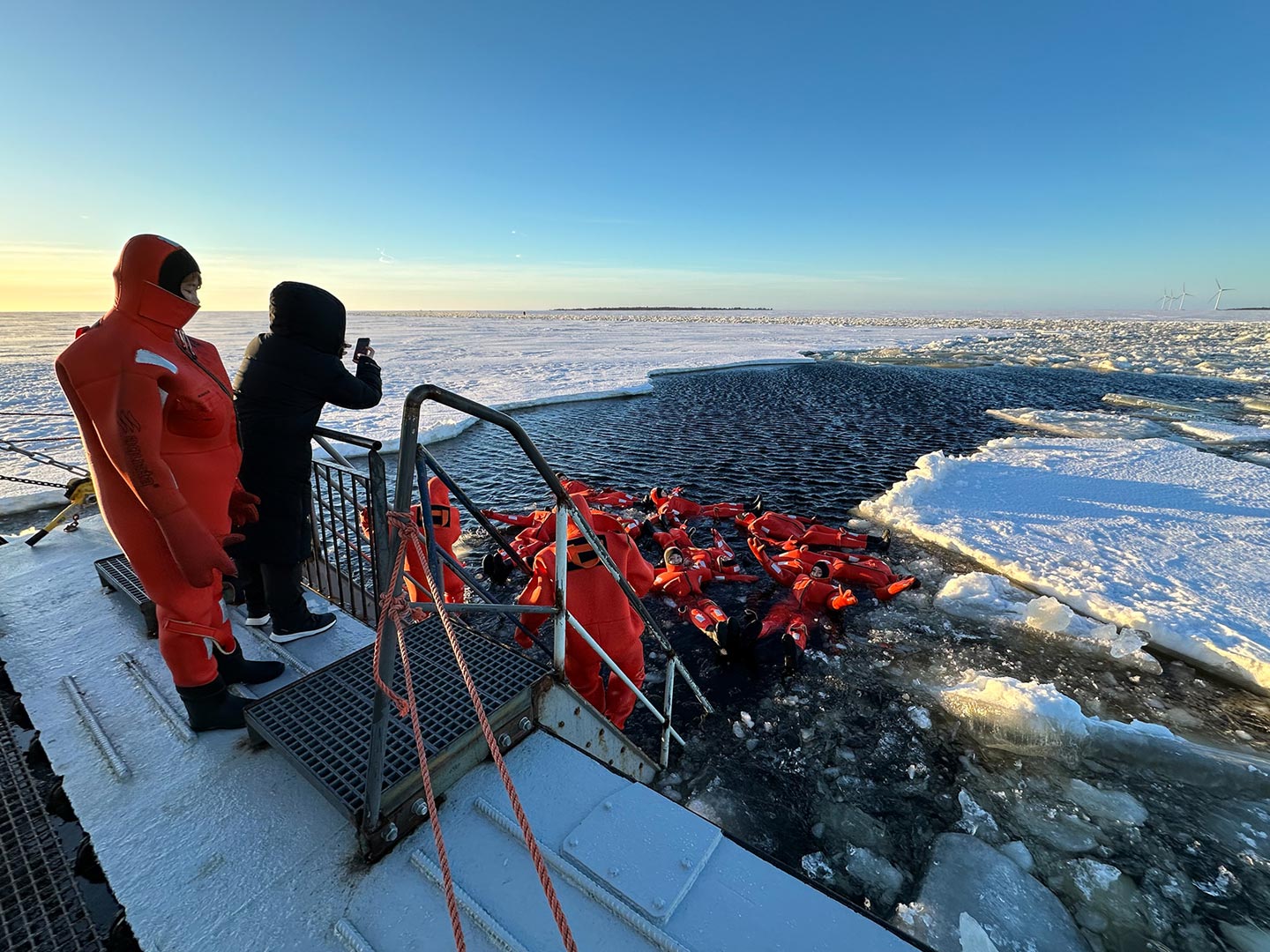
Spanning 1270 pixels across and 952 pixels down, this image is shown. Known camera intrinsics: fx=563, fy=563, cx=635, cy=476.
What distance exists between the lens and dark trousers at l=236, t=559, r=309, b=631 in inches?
128

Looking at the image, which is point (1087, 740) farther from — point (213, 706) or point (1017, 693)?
point (213, 706)

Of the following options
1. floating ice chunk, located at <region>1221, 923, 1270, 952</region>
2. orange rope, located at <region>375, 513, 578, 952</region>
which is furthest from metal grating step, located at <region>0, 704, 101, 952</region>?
floating ice chunk, located at <region>1221, 923, 1270, 952</region>

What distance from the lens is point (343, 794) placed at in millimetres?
2141

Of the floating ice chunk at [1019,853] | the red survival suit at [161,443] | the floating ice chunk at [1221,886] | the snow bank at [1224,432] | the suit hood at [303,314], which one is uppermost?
the suit hood at [303,314]

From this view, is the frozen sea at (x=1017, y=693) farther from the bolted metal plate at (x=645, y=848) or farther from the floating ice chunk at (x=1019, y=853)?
the bolted metal plate at (x=645, y=848)

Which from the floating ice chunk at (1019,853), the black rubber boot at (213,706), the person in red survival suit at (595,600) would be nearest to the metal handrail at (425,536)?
the person in red survival suit at (595,600)

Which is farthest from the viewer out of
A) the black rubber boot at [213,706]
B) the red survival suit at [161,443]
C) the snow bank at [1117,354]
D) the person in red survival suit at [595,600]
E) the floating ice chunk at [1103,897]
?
the snow bank at [1117,354]

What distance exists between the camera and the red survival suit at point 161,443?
204 centimetres

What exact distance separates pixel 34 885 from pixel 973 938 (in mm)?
4019

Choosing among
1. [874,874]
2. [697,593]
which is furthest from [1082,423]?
[874,874]

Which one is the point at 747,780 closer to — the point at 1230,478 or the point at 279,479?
the point at 279,479

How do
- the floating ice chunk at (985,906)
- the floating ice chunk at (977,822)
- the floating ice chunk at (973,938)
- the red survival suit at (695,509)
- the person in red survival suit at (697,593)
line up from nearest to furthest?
the floating ice chunk at (973,938)
the floating ice chunk at (985,906)
the floating ice chunk at (977,822)
the person in red survival suit at (697,593)
the red survival suit at (695,509)

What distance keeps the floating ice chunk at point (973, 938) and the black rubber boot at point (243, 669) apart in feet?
12.5

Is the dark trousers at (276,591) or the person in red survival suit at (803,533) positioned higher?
the dark trousers at (276,591)
